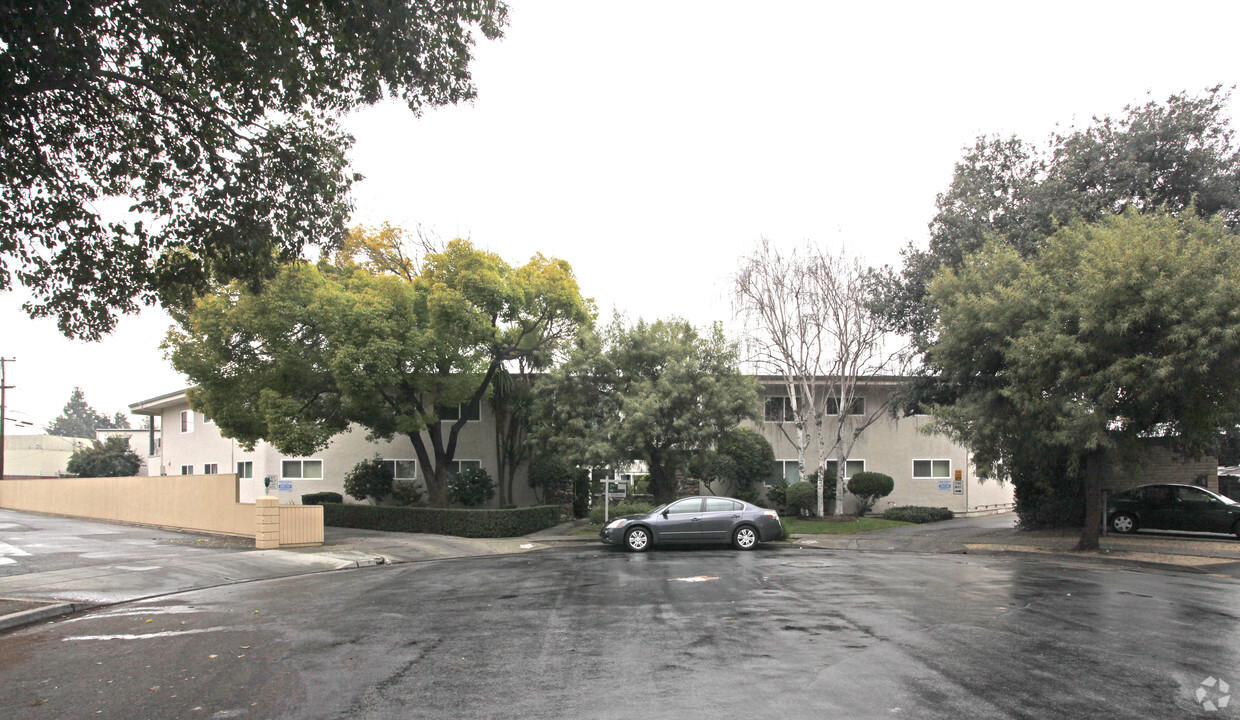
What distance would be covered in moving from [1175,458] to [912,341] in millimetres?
7969

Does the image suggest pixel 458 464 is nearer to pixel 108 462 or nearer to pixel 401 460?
pixel 401 460

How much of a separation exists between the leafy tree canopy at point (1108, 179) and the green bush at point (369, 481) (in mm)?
19744

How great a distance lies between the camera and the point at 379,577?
15.9m

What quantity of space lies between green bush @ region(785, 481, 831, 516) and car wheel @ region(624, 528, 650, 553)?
37.6ft

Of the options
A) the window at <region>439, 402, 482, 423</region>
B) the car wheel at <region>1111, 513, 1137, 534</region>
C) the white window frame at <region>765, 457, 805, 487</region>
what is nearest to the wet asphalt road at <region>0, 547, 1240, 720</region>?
the car wheel at <region>1111, 513, 1137, 534</region>

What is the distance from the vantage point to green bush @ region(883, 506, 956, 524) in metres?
30.8

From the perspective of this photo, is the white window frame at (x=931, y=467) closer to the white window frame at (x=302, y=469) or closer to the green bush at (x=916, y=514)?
the green bush at (x=916, y=514)

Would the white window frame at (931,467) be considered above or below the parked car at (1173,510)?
above

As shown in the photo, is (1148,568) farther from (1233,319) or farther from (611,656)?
(611,656)

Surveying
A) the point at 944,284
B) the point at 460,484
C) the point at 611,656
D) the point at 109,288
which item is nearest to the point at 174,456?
the point at 460,484

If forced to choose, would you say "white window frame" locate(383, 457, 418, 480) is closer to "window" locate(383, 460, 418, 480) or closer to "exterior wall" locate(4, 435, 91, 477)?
"window" locate(383, 460, 418, 480)

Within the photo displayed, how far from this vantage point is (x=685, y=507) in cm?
2116

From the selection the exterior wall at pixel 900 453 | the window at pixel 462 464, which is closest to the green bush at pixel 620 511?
the window at pixel 462 464

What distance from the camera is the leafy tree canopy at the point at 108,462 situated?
59.1 m
